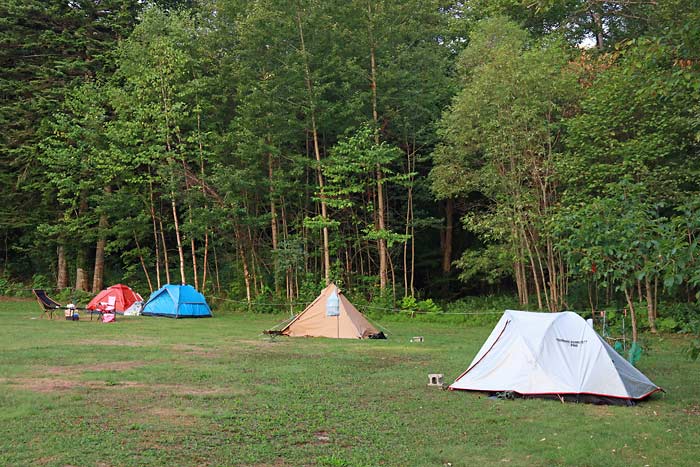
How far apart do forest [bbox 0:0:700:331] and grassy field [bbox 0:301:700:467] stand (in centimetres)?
725

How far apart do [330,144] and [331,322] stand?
10.4m

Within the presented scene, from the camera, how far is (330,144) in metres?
25.8

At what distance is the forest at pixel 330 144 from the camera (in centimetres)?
1920

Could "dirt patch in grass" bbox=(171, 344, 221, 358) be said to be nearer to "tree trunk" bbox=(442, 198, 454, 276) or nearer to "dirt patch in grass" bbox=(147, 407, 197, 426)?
"dirt patch in grass" bbox=(147, 407, 197, 426)

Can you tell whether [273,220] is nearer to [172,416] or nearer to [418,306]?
[418,306]

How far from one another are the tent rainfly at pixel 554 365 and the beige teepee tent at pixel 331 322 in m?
7.47

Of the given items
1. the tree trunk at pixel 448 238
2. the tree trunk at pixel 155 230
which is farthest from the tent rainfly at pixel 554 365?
the tree trunk at pixel 155 230

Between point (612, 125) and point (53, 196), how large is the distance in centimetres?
2231

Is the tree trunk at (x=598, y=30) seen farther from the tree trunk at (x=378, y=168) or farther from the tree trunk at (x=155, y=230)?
the tree trunk at (x=155, y=230)

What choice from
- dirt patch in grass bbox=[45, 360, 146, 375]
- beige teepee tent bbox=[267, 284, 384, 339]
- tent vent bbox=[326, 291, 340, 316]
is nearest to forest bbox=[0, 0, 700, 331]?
beige teepee tent bbox=[267, 284, 384, 339]

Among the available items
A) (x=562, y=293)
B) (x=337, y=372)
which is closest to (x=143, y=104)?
(x=562, y=293)

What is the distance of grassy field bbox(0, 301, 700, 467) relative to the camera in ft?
20.3

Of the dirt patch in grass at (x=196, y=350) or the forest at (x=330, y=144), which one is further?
the forest at (x=330, y=144)

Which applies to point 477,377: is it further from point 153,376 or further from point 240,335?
point 240,335
